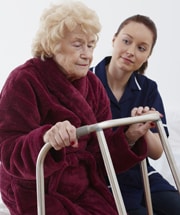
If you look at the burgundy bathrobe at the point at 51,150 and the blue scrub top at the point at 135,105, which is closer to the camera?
the burgundy bathrobe at the point at 51,150

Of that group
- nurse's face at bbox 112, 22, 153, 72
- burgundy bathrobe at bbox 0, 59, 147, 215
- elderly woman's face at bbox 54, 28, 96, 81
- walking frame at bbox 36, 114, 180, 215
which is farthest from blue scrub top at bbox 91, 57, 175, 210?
walking frame at bbox 36, 114, 180, 215

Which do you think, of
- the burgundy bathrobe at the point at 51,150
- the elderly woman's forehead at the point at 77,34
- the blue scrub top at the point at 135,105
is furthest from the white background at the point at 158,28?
the elderly woman's forehead at the point at 77,34

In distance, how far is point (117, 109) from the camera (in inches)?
60.7

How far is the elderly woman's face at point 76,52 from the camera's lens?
3.88 feet

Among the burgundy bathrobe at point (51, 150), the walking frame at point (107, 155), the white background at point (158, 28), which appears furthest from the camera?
the white background at point (158, 28)

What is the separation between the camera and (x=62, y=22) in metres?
1.16

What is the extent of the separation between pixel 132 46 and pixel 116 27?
0.97 metres

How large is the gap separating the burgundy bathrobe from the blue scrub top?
217 millimetres

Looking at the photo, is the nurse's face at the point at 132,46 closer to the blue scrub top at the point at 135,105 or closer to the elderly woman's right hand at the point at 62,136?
the blue scrub top at the point at 135,105

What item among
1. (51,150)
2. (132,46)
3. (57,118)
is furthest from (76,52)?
(132,46)

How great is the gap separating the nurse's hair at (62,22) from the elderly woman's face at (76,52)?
0.6 inches

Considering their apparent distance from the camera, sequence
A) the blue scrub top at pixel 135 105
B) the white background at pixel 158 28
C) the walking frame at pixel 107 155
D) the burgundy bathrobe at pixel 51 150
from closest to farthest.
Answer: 1. the walking frame at pixel 107 155
2. the burgundy bathrobe at pixel 51 150
3. the blue scrub top at pixel 135 105
4. the white background at pixel 158 28

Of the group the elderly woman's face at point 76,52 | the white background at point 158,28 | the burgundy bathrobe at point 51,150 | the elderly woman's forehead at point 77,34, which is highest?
the white background at point 158,28

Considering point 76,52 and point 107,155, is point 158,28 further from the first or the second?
point 107,155
